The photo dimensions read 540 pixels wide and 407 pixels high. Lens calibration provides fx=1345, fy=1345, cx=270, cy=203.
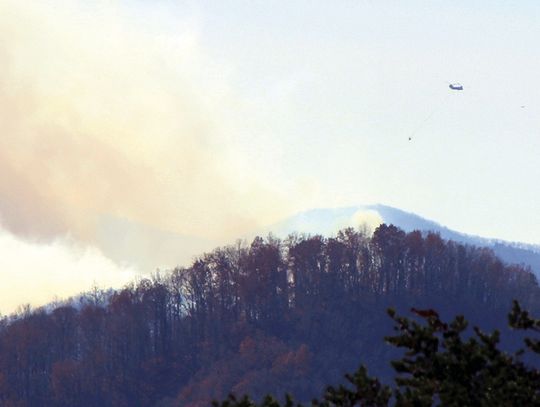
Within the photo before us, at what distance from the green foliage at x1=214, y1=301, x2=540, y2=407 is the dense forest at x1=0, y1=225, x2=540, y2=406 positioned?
5175 inches

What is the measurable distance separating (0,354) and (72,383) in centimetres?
2011

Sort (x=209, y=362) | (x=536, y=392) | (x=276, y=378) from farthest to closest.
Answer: (x=209, y=362), (x=276, y=378), (x=536, y=392)

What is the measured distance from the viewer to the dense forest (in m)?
165

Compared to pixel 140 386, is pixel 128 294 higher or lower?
higher

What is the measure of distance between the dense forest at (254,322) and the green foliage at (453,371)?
431 feet

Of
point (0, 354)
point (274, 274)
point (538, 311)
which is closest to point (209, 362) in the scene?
point (274, 274)

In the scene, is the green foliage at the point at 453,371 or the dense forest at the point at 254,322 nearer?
the green foliage at the point at 453,371

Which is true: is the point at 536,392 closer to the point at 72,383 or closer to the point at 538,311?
the point at 72,383

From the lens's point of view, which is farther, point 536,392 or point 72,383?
point 72,383

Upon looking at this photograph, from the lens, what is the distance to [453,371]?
23.4 metres

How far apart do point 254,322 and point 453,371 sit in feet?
505

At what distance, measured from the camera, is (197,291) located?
185625 millimetres

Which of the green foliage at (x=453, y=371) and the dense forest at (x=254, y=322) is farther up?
the dense forest at (x=254, y=322)

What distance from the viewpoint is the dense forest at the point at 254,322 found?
16512 centimetres
